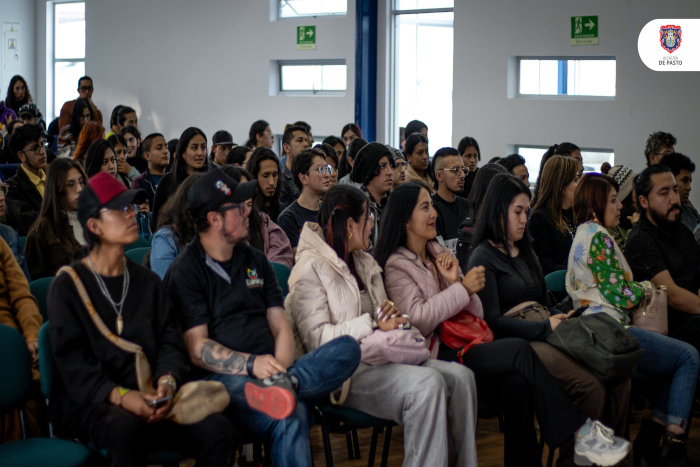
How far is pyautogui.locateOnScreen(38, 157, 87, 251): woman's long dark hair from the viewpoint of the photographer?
3738 millimetres

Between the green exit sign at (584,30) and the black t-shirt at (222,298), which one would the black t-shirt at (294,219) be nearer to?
the black t-shirt at (222,298)

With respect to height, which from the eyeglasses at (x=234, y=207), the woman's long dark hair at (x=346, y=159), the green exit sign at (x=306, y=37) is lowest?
the eyeglasses at (x=234, y=207)

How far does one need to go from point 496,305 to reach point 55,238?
205 centimetres

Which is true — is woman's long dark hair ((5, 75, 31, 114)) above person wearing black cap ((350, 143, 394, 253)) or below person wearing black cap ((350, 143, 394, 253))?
above

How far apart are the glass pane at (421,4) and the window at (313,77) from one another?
1.00m

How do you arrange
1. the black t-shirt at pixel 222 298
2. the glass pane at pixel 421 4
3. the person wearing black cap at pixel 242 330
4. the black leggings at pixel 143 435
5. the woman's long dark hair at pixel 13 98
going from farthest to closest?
→ the woman's long dark hair at pixel 13 98 → the glass pane at pixel 421 4 → the black t-shirt at pixel 222 298 → the person wearing black cap at pixel 242 330 → the black leggings at pixel 143 435

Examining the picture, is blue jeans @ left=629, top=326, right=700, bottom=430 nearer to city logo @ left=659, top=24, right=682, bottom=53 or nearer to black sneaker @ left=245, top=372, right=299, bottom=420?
black sneaker @ left=245, top=372, right=299, bottom=420

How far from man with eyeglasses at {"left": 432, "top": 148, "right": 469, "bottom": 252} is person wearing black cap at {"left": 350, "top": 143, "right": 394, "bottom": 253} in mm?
320

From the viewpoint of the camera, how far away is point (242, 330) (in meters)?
2.69

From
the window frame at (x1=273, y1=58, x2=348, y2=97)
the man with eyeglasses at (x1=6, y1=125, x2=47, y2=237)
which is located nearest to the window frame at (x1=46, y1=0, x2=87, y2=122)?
the window frame at (x1=273, y1=58, x2=348, y2=97)

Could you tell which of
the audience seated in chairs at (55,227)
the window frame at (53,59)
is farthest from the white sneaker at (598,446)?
the window frame at (53,59)

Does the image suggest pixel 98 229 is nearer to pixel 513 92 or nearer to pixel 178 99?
pixel 513 92

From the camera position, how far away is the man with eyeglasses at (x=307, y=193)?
4.38 m

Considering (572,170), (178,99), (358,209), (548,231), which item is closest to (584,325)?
(358,209)
